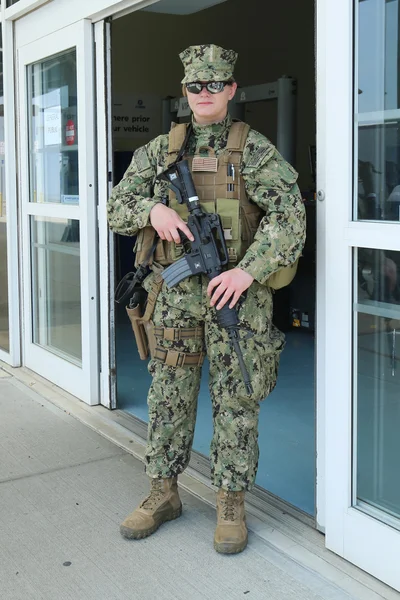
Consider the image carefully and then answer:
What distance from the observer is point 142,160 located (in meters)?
2.66

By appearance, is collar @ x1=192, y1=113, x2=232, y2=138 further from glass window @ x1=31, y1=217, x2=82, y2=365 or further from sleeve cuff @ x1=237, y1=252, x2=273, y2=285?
glass window @ x1=31, y1=217, x2=82, y2=365

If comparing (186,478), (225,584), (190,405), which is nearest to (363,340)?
(190,405)

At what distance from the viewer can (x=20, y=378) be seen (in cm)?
474

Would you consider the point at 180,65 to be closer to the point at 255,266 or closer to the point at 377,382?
the point at 255,266

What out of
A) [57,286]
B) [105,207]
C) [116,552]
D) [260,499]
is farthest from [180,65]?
[116,552]

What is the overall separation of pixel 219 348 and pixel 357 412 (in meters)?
0.50

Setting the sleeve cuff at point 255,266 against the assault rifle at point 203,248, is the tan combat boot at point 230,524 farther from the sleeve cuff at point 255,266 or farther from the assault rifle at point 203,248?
the sleeve cuff at point 255,266

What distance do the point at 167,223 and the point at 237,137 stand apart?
38cm

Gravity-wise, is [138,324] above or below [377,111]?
below

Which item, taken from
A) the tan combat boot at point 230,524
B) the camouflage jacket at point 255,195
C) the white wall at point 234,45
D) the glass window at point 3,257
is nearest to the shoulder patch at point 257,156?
the camouflage jacket at point 255,195

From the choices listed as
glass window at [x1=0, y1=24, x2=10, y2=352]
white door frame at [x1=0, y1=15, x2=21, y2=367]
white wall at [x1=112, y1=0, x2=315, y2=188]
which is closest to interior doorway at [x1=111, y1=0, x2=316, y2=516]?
white wall at [x1=112, y1=0, x2=315, y2=188]

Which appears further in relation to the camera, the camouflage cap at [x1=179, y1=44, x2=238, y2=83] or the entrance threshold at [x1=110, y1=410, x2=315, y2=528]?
the entrance threshold at [x1=110, y1=410, x2=315, y2=528]

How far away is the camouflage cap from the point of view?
Result: 2428mm

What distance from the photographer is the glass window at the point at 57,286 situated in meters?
4.32
